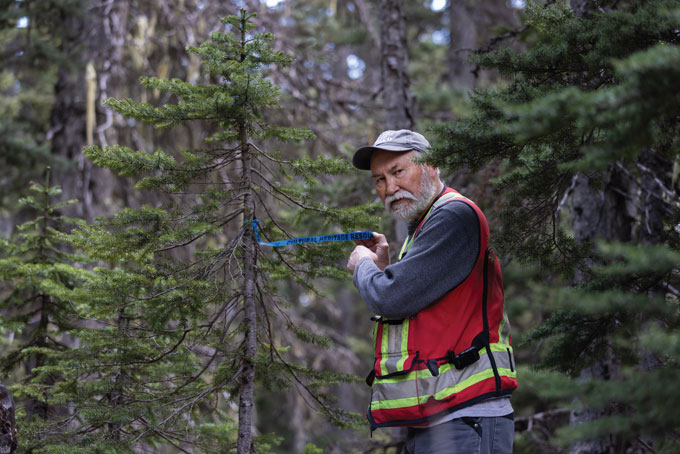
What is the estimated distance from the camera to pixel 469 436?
115 inches

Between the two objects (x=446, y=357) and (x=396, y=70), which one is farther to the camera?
(x=396, y=70)

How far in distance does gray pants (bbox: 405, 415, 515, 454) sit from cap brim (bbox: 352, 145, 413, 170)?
5.25 ft

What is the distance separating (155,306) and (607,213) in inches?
173

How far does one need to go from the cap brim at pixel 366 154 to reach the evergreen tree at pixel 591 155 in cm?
45

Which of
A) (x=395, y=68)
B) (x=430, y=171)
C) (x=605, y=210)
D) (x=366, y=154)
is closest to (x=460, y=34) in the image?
(x=395, y=68)

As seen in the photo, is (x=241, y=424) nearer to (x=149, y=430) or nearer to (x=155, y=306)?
(x=149, y=430)

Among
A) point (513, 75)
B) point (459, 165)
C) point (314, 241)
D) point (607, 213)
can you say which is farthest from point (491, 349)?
point (607, 213)

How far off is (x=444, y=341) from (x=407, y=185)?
3.39 ft

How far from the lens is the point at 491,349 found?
3.04 meters

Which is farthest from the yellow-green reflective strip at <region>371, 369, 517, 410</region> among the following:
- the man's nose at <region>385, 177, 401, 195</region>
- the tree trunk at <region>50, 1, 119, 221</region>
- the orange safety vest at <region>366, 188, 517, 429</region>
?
the tree trunk at <region>50, 1, 119, 221</region>

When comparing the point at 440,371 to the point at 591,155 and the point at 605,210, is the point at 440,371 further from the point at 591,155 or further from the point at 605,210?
the point at 605,210

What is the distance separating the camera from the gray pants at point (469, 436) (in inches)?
115

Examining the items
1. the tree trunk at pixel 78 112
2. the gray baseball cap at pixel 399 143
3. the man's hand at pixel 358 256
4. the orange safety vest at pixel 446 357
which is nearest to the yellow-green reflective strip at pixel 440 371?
the orange safety vest at pixel 446 357

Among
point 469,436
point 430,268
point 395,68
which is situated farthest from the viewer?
point 395,68
